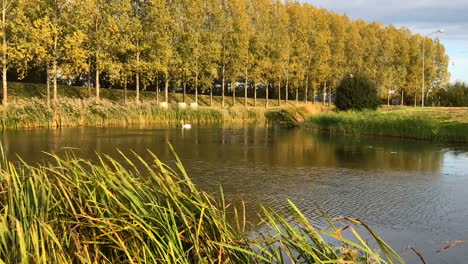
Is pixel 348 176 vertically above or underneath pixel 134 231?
underneath

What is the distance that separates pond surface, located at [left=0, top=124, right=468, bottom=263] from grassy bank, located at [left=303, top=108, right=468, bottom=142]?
4.09ft

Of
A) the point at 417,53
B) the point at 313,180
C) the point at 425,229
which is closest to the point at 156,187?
the point at 425,229

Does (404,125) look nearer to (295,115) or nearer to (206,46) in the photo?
(295,115)

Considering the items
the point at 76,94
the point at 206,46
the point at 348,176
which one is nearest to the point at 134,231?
the point at 348,176

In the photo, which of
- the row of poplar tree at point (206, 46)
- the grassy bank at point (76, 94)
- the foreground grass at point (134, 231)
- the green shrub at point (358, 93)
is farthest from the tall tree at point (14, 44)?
the foreground grass at point (134, 231)

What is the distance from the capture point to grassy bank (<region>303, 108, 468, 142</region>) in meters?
18.0

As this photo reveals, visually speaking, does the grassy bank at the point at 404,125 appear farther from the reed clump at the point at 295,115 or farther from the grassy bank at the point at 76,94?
the grassy bank at the point at 76,94

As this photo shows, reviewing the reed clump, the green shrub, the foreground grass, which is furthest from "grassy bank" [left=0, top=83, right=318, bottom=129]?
the foreground grass

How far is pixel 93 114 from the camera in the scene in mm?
25578

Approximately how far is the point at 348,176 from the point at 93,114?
18.6 metres

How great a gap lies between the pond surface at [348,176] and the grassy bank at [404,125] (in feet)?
Result: 4.09

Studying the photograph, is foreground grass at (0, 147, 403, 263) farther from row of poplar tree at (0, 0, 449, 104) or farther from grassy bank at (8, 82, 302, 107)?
grassy bank at (8, 82, 302, 107)

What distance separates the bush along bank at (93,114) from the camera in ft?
72.6

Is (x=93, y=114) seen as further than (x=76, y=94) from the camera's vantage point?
No
